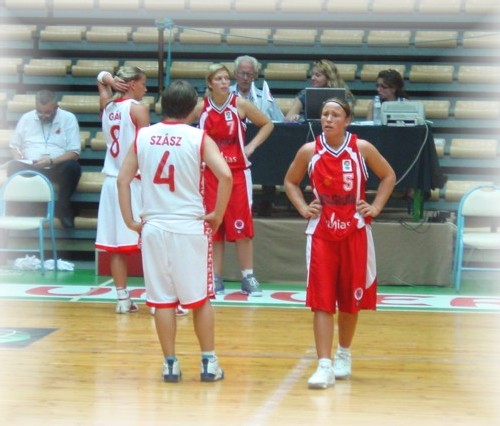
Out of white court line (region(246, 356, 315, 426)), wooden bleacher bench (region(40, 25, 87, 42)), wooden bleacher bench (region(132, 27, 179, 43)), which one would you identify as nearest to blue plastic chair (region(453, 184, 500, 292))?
white court line (region(246, 356, 315, 426))

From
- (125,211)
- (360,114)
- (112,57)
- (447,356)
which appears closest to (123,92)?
(125,211)

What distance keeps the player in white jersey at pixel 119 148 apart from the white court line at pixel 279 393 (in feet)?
6.05

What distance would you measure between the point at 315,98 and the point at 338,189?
10.9 feet

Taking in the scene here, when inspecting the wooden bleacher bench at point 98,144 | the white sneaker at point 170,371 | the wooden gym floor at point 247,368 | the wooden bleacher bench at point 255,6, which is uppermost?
the wooden bleacher bench at point 255,6

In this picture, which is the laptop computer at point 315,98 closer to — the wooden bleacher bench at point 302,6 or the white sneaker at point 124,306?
the white sneaker at point 124,306

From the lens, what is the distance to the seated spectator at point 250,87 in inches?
346

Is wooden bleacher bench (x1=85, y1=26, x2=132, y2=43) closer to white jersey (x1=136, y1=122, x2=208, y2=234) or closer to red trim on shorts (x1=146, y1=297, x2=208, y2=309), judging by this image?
white jersey (x1=136, y1=122, x2=208, y2=234)

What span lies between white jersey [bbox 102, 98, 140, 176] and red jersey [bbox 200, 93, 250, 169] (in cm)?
81

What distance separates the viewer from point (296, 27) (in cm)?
1295

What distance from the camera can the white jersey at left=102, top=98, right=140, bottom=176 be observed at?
756 centimetres

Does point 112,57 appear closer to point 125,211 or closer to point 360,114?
point 360,114

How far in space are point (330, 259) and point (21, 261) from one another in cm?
486

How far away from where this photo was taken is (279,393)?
5.50 metres

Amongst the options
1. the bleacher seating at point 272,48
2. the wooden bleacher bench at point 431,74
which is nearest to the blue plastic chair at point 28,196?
the bleacher seating at point 272,48
